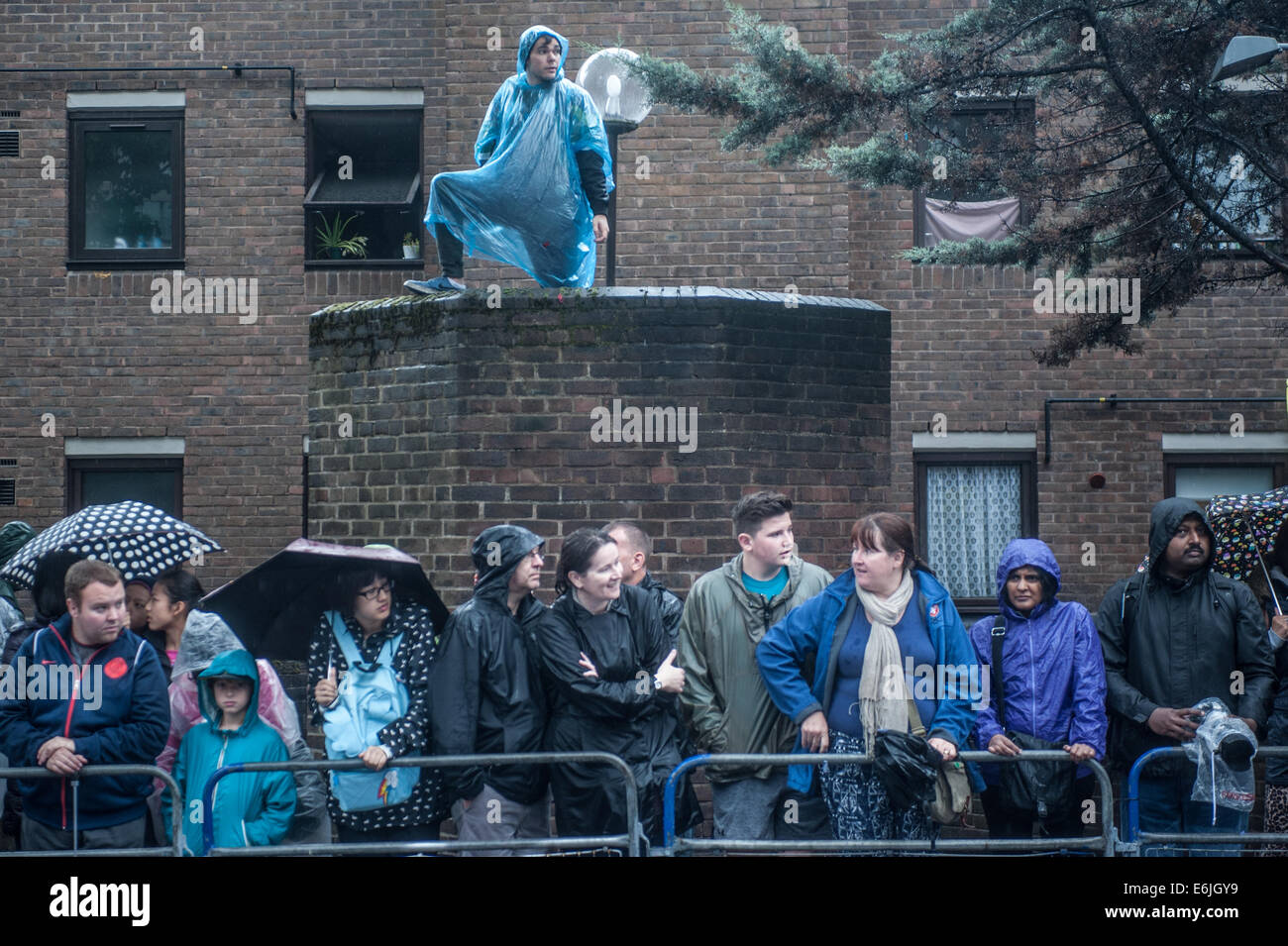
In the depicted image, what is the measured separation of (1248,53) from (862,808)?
4342 mm

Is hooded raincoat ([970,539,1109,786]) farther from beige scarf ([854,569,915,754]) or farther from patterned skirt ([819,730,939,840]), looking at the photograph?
beige scarf ([854,569,915,754])

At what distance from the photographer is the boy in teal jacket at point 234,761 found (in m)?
6.27

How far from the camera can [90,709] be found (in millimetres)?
6254

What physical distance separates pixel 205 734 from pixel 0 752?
92cm

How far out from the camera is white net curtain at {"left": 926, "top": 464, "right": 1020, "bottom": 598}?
14.2 m

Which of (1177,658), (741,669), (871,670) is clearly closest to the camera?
(871,670)

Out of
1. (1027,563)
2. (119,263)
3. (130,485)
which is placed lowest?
(1027,563)

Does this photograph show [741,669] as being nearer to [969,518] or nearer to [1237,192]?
[1237,192]

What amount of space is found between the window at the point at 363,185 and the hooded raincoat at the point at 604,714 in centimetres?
853

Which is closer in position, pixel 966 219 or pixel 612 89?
pixel 612 89

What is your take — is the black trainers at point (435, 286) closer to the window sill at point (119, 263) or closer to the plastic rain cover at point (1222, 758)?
the plastic rain cover at point (1222, 758)

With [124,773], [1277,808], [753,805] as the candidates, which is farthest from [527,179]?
[1277,808]

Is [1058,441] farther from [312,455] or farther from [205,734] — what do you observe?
[205,734]

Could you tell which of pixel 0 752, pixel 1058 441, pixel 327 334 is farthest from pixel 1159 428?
pixel 0 752
